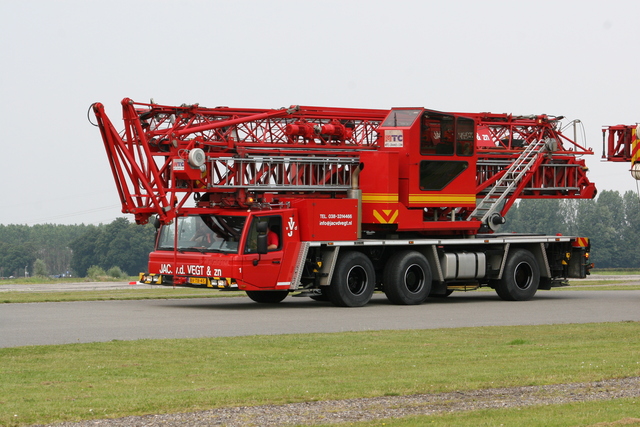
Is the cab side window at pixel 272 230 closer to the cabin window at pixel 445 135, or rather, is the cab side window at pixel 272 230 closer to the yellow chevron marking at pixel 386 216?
the yellow chevron marking at pixel 386 216

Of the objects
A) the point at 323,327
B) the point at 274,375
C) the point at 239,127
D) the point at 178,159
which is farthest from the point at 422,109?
the point at 274,375

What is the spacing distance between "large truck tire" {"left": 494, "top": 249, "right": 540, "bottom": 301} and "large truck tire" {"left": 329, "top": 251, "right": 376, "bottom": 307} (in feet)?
14.9

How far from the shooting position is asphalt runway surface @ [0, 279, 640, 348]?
17.8m

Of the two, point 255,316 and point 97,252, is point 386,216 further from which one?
point 97,252

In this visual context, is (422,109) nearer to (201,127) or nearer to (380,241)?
(380,241)

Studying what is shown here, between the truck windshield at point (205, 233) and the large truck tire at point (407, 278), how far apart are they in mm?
4135

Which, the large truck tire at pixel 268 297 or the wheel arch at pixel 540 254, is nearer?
the large truck tire at pixel 268 297

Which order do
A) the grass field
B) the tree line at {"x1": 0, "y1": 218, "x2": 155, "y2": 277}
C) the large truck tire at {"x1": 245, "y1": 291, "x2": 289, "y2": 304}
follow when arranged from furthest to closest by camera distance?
Result: the tree line at {"x1": 0, "y1": 218, "x2": 155, "y2": 277} < the large truck tire at {"x1": 245, "y1": 291, "x2": 289, "y2": 304} < the grass field

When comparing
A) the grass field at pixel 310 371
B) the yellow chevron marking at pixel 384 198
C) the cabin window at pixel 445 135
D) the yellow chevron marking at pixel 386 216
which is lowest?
the grass field at pixel 310 371

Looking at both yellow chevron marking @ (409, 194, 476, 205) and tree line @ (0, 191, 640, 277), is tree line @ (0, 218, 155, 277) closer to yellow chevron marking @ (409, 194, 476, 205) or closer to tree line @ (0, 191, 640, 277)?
tree line @ (0, 191, 640, 277)

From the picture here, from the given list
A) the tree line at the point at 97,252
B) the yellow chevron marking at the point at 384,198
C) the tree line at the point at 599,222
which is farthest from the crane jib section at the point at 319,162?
the tree line at the point at 599,222

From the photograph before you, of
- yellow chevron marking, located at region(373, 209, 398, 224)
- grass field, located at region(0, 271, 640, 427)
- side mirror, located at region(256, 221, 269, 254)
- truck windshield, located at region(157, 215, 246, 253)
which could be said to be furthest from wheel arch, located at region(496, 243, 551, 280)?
grass field, located at region(0, 271, 640, 427)

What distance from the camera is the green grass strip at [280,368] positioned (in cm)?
1046

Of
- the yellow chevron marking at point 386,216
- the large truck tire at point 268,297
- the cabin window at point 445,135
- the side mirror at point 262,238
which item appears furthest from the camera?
the large truck tire at point 268,297
